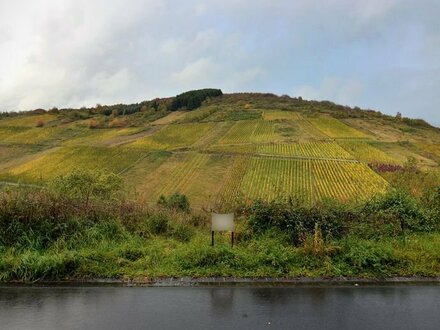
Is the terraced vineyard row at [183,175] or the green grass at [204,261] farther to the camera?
the terraced vineyard row at [183,175]

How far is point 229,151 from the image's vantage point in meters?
72.5

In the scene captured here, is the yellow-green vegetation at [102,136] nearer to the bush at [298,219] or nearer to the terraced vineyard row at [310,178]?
the terraced vineyard row at [310,178]

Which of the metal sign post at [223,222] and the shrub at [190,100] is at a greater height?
the shrub at [190,100]

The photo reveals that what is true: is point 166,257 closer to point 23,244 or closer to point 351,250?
point 23,244

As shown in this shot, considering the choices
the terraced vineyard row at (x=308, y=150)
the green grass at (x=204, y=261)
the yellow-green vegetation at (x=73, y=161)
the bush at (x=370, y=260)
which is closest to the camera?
the green grass at (x=204, y=261)

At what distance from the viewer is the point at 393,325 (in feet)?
17.7

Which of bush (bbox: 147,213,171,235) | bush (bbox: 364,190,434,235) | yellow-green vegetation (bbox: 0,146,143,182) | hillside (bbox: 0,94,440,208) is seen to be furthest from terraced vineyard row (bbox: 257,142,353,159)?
bush (bbox: 147,213,171,235)

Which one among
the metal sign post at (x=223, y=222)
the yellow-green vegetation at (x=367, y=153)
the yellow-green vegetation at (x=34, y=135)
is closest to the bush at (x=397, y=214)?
the metal sign post at (x=223, y=222)

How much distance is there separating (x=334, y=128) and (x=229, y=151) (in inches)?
1231

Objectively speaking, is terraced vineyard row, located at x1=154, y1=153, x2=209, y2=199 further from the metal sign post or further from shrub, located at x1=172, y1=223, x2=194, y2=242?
the metal sign post

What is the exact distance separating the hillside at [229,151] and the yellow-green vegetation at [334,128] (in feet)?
0.79

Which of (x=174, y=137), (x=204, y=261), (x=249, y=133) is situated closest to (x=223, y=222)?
(x=204, y=261)

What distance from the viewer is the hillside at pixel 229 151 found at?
5588 centimetres

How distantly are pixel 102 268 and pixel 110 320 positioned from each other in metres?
1.72
